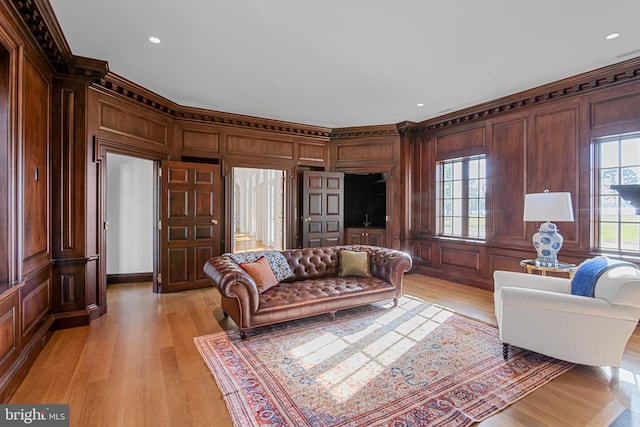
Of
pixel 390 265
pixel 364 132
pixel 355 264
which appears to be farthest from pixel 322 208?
pixel 390 265

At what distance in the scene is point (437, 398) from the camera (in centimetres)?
210

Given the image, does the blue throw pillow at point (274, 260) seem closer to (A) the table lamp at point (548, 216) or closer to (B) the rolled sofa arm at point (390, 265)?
(B) the rolled sofa arm at point (390, 265)

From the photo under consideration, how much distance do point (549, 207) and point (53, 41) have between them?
5.15m

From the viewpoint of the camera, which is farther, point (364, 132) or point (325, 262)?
point (364, 132)

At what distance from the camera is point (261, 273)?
11.1 ft

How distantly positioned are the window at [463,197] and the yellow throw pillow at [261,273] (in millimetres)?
3565

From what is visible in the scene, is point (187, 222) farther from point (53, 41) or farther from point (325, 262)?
point (53, 41)

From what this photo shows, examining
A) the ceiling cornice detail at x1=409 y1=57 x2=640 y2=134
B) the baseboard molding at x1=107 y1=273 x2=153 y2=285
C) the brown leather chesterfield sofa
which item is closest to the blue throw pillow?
the brown leather chesterfield sofa

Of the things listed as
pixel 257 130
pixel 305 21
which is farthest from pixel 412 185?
pixel 305 21

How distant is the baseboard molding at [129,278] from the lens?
17.0ft

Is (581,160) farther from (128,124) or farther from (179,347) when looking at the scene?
(128,124)

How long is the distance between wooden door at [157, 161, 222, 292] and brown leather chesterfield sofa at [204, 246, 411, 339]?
1532 mm

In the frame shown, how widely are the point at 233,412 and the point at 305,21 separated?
3012 mm

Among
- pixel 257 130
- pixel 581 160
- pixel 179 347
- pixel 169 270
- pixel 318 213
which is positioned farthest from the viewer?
pixel 318 213
